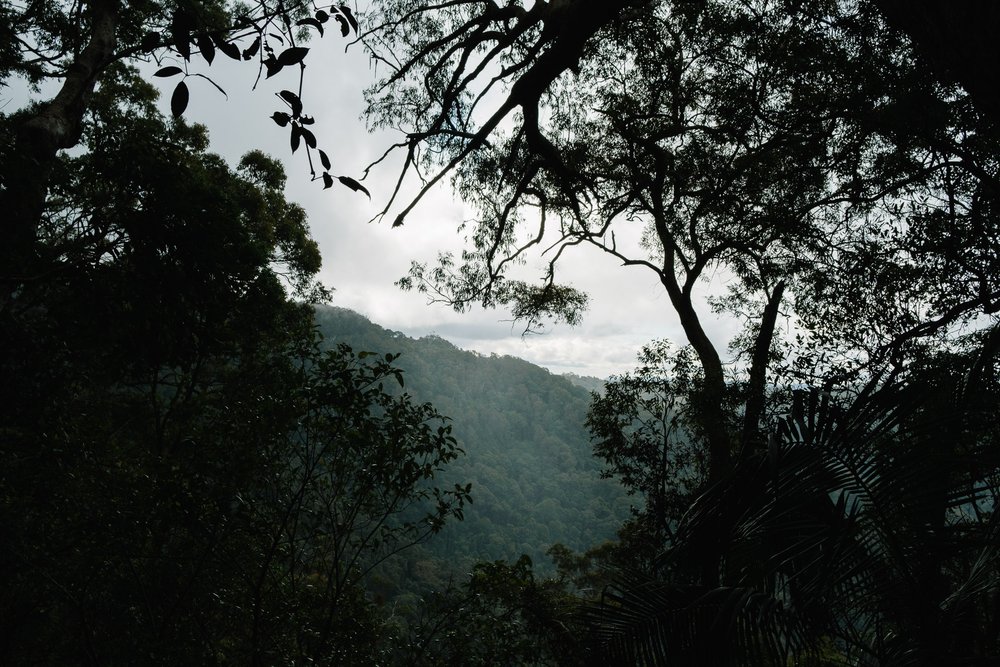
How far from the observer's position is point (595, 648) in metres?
1.86

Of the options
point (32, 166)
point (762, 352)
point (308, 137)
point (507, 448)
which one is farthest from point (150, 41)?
point (507, 448)

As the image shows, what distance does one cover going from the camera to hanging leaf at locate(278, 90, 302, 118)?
1.39 meters

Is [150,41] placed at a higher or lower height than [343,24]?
lower

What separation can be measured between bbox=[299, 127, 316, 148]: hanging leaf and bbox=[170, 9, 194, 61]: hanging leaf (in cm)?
32

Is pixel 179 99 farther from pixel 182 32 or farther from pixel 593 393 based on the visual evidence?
pixel 593 393

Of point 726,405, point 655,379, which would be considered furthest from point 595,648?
point 655,379

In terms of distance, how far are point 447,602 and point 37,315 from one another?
333 cm

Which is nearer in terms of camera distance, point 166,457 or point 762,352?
point 166,457

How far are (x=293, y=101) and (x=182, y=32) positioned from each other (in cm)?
28

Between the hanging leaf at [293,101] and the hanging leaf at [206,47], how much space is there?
0.69 ft

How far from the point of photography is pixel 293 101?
1.40 m

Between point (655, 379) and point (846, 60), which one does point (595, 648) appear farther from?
point (846, 60)

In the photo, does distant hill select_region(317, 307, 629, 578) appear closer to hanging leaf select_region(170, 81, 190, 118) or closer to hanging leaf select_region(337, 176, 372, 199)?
hanging leaf select_region(337, 176, 372, 199)

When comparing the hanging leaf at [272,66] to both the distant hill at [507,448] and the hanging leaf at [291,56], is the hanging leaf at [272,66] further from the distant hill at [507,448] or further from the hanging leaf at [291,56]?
the distant hill at [507,448]
